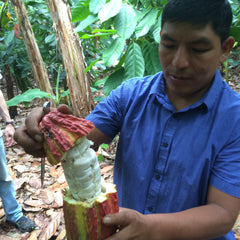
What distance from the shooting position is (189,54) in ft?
2.26

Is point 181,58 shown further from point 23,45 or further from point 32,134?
point 23,45

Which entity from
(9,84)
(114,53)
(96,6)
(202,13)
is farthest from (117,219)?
(9,84)

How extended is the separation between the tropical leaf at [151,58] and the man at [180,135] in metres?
0.58

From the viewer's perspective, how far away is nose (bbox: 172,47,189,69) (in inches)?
27.0

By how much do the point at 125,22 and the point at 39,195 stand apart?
5.49 feet

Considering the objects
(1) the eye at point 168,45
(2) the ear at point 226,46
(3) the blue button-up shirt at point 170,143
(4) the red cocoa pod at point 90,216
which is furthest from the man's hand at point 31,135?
(2) the ear at point 226,46

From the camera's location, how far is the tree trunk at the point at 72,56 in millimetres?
2057

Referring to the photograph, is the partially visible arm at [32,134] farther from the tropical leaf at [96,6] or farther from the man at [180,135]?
the tropical leaf at [96,6]

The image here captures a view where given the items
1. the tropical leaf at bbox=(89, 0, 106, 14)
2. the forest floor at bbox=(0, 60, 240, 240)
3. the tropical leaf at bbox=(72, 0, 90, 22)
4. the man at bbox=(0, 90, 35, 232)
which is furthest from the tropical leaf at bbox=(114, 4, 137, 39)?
the forest floor at bbox=(0, 60, 240, 240)

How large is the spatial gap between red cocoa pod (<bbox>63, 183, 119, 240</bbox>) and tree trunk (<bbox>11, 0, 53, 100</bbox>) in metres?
2.08

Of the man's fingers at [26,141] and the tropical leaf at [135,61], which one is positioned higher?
the tropical leaf at [135,61]

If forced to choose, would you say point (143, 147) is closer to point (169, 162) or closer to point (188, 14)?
point (169, 162)

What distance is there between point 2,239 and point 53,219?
40cm

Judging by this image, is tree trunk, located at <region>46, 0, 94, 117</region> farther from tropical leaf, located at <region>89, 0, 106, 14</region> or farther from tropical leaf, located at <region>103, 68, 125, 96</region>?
tropical leaf, located at <region>89, 0, 106, 14</region>
